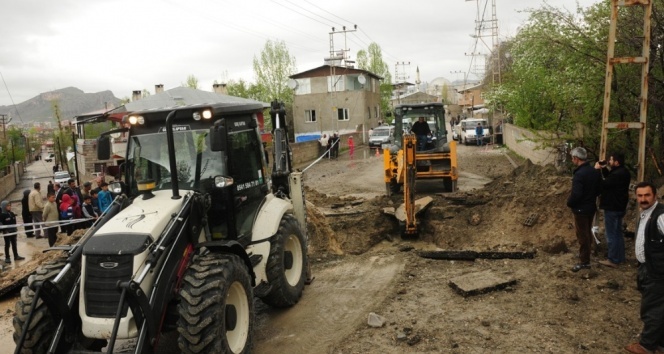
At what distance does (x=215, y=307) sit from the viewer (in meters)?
4.55

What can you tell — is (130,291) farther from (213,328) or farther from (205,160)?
(205,160)

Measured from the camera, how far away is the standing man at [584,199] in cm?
711

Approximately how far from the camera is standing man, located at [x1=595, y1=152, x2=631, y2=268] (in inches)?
279

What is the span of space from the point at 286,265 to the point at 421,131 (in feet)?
29.8

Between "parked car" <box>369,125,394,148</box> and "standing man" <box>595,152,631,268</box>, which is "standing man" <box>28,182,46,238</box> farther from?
"parked car" <box>369,125,394,148</box>

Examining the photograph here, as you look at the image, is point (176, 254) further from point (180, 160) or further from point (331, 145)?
point (331, 145)

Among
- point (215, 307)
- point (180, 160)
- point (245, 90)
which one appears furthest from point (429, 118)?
point (245, 90)

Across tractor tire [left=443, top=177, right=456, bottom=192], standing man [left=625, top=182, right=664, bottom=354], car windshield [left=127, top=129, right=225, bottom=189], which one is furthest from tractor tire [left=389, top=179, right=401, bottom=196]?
standing man [left=625, top=182, right=664, bottom=354]

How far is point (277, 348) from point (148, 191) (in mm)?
2242

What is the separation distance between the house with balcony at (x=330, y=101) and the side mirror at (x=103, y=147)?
3989 centimetres

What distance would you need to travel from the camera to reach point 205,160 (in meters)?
5.66

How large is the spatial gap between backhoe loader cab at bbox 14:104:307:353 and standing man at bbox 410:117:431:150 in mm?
8860

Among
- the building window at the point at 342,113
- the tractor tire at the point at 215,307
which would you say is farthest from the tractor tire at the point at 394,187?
the building window at the point at 342,113

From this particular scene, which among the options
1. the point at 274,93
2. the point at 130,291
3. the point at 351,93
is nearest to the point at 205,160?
the point at 130,291
